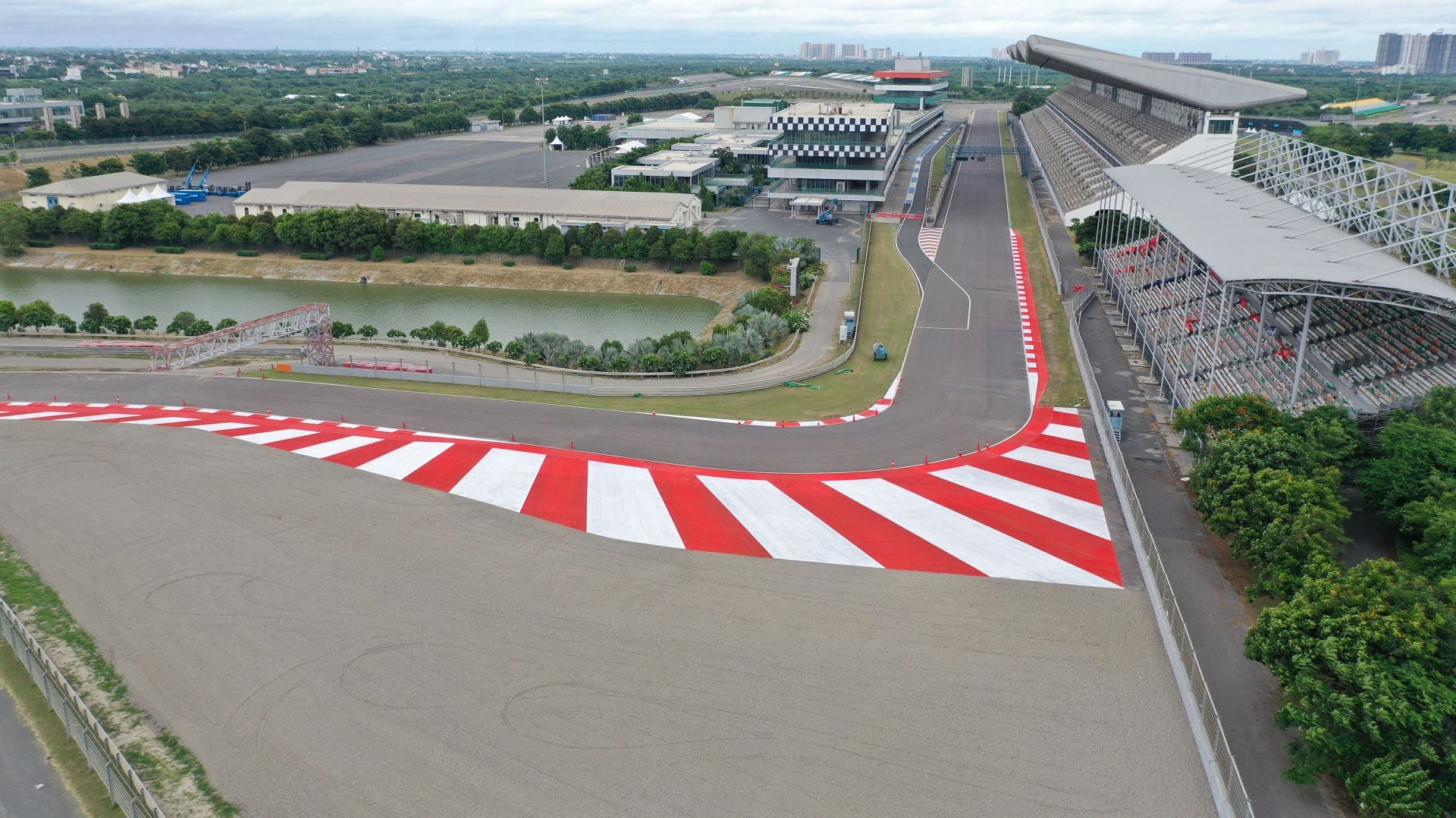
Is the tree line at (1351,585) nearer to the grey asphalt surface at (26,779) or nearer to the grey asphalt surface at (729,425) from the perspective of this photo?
the grey asphalt surface at (729,425)

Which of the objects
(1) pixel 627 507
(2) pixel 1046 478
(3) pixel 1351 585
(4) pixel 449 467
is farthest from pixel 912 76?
(3) pixel 1351 585

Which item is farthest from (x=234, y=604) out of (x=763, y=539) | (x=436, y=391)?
A: (x=436, y=391)

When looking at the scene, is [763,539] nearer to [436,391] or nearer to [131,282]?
[436,391]

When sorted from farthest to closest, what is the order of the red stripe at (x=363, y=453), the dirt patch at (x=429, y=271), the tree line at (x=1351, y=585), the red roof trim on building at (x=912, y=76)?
the red roof trim on building at (x=912, y=76) < the dirt patch at (x=429, y=271) < the red stripe at (x=363, y=453) < the tree line at (x=1351, y=585)

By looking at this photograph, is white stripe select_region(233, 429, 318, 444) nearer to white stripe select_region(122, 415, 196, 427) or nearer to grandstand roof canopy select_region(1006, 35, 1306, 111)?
white stripe select_region(122, 415, 196, 427)

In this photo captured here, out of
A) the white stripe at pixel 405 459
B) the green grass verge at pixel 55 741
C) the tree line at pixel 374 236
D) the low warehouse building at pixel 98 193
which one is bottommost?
the green grass verge at pixel 55 741

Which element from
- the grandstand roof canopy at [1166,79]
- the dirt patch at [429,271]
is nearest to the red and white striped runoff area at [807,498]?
the dirt patch at [429,271]

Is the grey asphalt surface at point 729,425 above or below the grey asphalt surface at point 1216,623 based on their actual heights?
above
